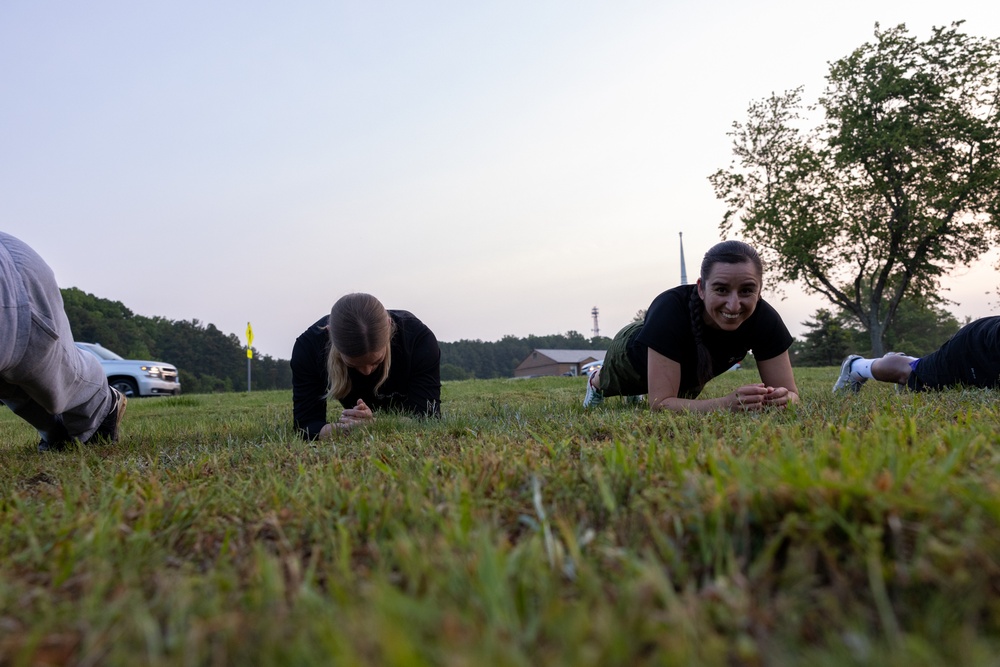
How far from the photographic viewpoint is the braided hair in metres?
4.11

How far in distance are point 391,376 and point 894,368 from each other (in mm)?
4471

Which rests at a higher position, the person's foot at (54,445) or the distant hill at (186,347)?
the distant hill at (186,347)

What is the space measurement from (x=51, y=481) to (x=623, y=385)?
13.7ft

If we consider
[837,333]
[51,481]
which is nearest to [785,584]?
[51,481]

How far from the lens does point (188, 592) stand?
3.68 ft

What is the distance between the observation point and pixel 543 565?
1147 millimetres

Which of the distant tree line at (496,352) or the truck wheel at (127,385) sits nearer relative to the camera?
the truck wheel at (127,385)

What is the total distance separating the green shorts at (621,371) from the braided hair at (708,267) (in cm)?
75

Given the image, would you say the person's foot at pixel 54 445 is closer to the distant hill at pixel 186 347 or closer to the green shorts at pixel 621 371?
the green shorts at pixel 621 371

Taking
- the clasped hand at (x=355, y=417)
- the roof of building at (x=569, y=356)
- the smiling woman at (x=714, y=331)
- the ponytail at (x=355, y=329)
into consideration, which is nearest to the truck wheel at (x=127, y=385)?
the ponytail at (x=355, y=329)

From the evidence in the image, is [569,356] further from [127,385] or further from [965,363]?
[965,363]

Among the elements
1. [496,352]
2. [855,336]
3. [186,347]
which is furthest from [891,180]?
[496,352]

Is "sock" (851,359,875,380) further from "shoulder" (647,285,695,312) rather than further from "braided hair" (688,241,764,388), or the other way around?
"shoulder" (647,285,695,312)

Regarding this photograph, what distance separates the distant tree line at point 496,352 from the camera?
87.8 m
